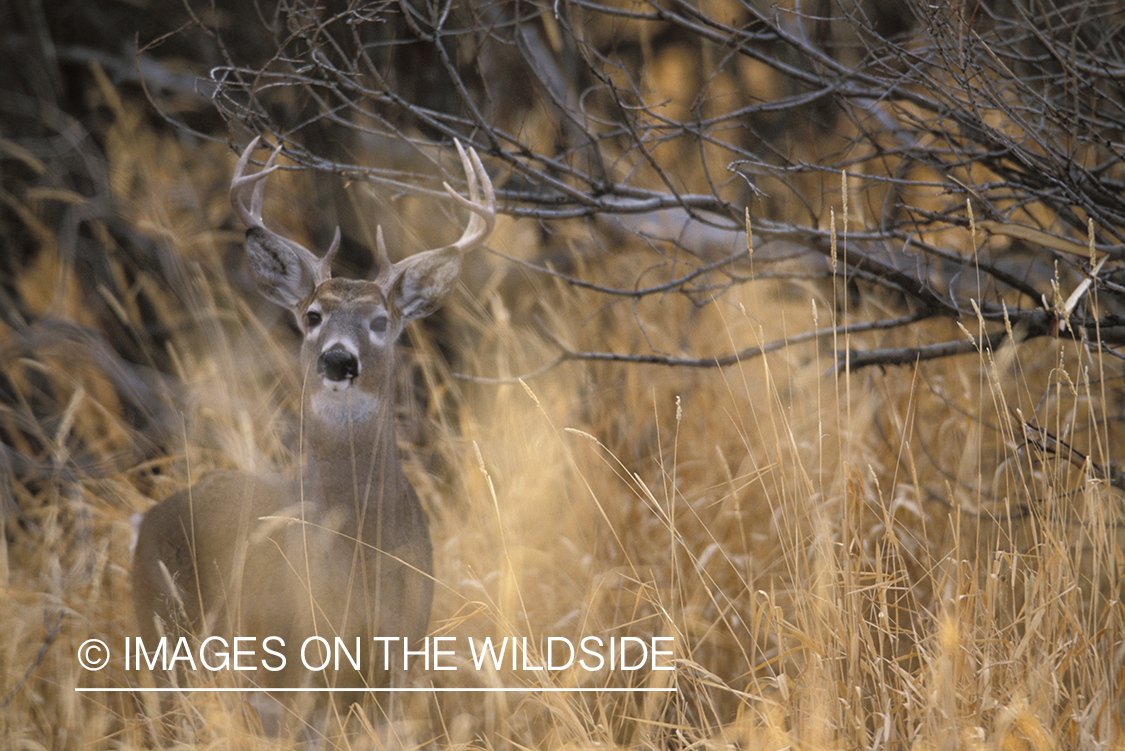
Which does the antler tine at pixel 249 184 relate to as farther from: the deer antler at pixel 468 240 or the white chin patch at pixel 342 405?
the white chin patch at pixel 342 405

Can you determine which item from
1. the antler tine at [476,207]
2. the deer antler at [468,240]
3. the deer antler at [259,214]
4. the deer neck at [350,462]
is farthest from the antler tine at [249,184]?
the deer neck at [350,462]

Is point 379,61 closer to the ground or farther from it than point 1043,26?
farther from it

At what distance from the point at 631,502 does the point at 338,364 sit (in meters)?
1.74

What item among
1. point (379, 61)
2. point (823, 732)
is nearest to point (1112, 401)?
point (823, 732)

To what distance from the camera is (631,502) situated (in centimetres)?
415

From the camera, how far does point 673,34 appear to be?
26.6 feet

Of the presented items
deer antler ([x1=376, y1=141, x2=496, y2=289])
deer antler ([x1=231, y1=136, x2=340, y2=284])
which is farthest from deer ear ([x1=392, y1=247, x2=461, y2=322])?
deer antler ([x1=231, y1=136, x2=340, y2=284])

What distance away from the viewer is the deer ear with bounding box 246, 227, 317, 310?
308 centimetres

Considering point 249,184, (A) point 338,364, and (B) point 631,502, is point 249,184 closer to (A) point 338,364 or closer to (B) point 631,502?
(A) point 338,364

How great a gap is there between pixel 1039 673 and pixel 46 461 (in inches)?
189

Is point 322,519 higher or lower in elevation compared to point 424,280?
lower

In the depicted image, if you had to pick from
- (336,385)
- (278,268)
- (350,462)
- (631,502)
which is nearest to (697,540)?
(631,502)

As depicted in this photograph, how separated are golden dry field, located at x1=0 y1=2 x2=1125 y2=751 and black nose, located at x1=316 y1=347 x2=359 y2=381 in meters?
0.51

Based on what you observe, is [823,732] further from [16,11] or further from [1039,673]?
[16,11]
